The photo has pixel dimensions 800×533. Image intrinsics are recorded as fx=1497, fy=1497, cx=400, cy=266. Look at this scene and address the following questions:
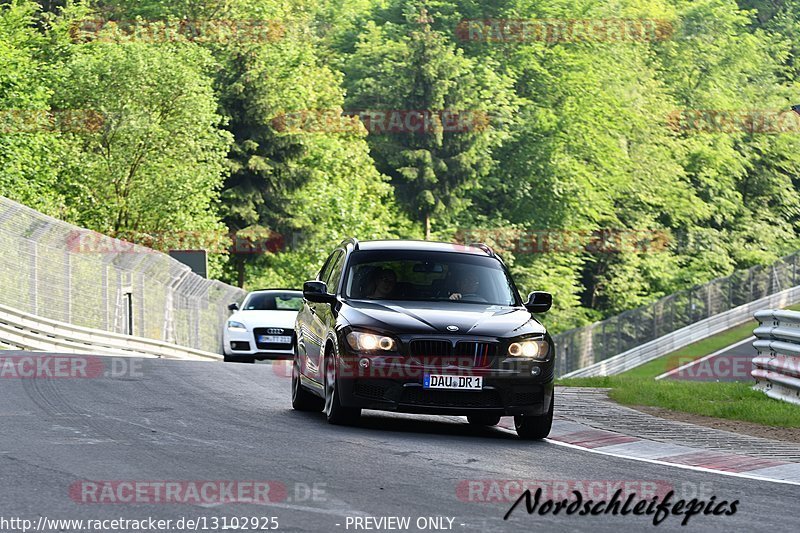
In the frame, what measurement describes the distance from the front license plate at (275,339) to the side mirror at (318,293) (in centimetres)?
1389

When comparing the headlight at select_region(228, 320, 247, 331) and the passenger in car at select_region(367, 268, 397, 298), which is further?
the headlight at select_region(228, 320, 247, 331)

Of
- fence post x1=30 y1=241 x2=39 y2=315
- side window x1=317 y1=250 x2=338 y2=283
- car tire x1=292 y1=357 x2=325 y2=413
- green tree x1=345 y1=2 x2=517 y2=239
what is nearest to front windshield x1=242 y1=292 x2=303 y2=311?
fence post x1=30 y1=241 x2=39 y2=315

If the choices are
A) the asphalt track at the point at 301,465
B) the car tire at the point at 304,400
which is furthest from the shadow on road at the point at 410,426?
the car tire at the point at 304,400

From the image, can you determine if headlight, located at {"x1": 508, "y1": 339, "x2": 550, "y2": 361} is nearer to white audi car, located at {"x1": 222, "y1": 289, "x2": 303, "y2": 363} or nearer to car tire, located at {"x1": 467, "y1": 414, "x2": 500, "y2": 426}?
car tire, located at {"x1": 467, "y1": 414, "x2": 500, "y2": 426}

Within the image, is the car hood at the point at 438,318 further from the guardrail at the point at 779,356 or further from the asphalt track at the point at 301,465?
the guardrail at the point at 779,356

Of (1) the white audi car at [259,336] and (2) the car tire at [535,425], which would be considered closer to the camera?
(2) the car tire at [535,425]

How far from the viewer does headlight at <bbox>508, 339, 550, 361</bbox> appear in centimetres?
1280

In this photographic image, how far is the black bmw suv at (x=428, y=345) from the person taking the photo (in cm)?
1262

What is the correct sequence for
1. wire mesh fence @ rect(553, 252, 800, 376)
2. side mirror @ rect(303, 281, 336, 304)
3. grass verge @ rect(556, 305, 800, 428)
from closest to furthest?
side mirror @ rect(303, 281, 336, 304) < grass verge @ rect(556, 305, 800, 428) < wire mesh fence @ rect(553, 252, 800, 376)

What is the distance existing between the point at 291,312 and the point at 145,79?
30576 mm

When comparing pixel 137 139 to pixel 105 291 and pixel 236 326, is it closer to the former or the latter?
pixel 105 291

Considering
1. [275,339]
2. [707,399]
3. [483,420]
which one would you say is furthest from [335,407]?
[275,339]

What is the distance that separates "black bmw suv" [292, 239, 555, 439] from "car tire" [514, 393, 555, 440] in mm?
11

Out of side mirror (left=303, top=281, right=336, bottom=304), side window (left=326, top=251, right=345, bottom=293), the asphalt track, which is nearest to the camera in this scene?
the asphalt track
